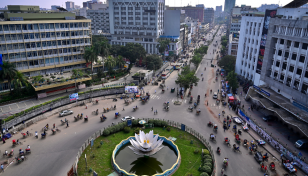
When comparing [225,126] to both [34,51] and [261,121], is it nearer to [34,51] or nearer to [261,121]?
[261,121]

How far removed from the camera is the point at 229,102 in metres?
63.3

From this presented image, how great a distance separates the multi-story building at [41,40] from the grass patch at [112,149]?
43.9 meters

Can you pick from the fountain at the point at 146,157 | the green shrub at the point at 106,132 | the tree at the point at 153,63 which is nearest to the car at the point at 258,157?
the fountain at the point at 146,157

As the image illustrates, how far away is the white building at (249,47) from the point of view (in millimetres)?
74625

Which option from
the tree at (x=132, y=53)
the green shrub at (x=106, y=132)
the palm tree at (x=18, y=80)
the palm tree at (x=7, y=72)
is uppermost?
the tree at (x=132, y=53)

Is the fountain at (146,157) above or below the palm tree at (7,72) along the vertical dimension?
below

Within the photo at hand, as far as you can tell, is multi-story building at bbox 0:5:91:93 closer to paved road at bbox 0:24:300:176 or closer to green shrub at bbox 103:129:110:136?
paved road at bbox 0:24:300:176

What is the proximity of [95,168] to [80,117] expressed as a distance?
65.8ft

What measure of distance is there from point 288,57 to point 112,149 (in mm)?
48942

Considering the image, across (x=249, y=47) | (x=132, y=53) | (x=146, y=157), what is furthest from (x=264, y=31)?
(x=146, y=157)

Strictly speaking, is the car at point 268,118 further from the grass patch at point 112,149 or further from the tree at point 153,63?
the tree at point 153,63

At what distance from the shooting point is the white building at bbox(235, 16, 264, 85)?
74625mm

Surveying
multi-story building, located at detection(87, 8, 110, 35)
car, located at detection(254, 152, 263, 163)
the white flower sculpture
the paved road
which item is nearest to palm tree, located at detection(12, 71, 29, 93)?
the paved road

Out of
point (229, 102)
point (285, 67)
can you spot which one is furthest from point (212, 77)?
point (285, 67)
